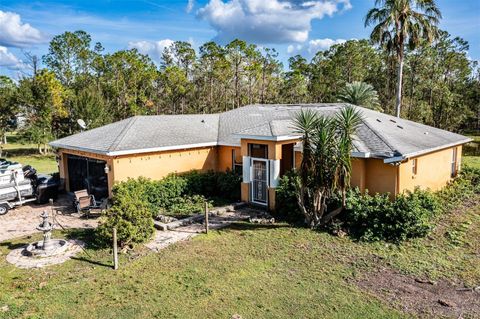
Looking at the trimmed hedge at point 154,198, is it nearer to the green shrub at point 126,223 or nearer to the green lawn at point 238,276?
the green shrub at point 126,223

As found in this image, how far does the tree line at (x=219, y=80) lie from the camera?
3894 cm

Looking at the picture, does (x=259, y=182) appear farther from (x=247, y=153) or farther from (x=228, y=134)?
(x=228, y=134)

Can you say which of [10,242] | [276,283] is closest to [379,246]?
[276,283]

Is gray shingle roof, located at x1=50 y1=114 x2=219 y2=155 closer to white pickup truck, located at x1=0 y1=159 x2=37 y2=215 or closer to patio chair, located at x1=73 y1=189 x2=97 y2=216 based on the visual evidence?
patio chair, located at x1=73 y1=189 x2=97 y2=216

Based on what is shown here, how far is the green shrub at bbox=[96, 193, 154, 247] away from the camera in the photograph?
431 inches

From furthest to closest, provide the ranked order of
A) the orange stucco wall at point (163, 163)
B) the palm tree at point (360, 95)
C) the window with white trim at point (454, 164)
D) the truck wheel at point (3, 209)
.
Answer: the palm tree at point (360, 95)
the window with white trim at point (454, 164)
the orange stucco wall at point (163, 163)
the truck wheel at point (3, 209)

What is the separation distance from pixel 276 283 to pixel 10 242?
30.3 feet

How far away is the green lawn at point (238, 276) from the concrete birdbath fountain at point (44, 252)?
14.0 inches

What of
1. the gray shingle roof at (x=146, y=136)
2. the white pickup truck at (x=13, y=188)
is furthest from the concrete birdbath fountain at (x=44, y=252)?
the white pickup truck at (x=13, y=188)

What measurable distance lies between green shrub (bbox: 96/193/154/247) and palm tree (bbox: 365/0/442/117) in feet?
76.4

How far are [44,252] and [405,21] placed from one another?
2673 cm

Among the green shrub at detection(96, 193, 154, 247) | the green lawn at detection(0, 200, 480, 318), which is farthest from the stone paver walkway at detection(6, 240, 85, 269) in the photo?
the green shrub at detection(96, 193, 154, 247)

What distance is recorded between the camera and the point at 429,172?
1611 cm

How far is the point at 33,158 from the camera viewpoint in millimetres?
34906
